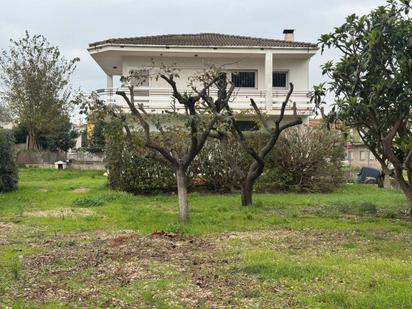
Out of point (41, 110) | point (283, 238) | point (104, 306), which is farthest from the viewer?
point (41, 110)

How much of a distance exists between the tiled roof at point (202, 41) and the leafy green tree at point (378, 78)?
1676 cm

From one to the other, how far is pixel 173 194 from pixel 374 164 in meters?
23.7

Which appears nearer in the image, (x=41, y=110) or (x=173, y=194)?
(x=173, y=194)

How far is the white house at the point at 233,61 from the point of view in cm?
2820

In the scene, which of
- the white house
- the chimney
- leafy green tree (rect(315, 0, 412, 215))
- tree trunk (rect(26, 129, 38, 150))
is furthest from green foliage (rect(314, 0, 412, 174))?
tree trunk (rect(26, 129, 38, 150))

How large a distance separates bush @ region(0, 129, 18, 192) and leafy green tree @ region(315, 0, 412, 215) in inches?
459

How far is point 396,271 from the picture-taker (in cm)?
711

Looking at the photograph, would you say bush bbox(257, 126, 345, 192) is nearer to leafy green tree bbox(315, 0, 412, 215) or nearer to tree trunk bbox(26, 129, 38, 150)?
leafy green tree bbox(315, 0, 412, 215)

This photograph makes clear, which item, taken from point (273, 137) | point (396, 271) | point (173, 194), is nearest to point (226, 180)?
point (173, 194)

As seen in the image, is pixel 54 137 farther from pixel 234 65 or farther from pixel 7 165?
pixel 7 165

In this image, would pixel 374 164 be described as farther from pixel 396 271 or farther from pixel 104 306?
pixel 104 306

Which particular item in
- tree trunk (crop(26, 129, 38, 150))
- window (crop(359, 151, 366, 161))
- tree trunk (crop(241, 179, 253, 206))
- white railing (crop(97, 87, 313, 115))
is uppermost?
white railing (crop(97, 87, 313, 115))

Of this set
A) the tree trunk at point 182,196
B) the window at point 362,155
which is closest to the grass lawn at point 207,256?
the tree trunk at point 182,196

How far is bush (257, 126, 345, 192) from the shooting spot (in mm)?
19984
